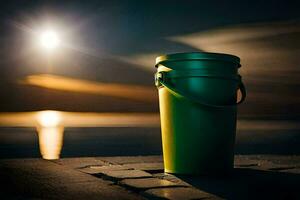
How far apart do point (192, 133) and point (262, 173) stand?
768 mm

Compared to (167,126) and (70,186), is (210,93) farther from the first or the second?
(70,186)

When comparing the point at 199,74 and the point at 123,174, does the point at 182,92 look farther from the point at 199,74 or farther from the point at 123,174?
the point at 123,174

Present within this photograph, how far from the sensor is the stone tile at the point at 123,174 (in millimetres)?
3390

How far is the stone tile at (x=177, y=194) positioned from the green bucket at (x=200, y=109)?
648mm

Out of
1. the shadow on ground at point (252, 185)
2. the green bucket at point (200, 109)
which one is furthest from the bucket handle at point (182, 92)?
the shadow on ground at point (252, 185)

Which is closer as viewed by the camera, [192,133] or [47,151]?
[192,133]

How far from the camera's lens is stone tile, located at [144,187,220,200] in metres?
2.71

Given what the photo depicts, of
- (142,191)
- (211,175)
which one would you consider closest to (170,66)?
(211,175)

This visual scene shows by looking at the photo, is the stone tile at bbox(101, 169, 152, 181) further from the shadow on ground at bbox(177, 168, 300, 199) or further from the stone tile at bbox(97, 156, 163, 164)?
the stone tile at bbox(97, 156, 163, 164)

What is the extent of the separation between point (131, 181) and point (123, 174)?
1.09 feet

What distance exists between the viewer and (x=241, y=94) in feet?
12.4

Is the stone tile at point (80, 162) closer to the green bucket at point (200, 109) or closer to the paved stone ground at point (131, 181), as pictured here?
the paved stone ground at point (131, 181)

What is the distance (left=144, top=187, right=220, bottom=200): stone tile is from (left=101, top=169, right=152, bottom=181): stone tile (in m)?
0.52

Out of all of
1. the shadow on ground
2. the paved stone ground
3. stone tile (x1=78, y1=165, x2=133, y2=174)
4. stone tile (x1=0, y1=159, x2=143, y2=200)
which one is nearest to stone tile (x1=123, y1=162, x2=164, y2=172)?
the paved stone ground
